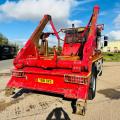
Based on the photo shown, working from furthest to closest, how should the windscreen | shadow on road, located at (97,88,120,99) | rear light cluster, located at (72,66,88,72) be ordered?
1. the windscreen
2. shadow on road, located at (97,88,120,99)
3. rear light cluster, located at (72,66,88,72)

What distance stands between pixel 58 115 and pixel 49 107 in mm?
728

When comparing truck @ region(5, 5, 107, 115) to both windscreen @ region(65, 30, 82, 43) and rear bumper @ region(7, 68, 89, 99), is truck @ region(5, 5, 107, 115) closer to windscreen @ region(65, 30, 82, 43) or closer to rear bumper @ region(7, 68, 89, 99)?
rear bumper @ region(7, 68, 89, 99)

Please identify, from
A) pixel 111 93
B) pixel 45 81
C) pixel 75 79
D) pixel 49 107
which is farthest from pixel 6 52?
pixel 75 79

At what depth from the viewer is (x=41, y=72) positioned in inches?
268

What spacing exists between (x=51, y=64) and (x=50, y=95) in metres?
1.47

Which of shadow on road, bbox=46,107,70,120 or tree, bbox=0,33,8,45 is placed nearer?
shadow on road, bbox=46,107,70,120

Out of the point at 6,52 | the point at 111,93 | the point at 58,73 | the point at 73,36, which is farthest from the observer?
the point at 6,52

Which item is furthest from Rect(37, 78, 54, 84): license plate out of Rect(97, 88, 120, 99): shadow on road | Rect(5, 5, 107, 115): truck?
Rect(97, 88, 120, 99): shadow on road

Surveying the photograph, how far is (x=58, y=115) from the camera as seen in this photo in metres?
5.65

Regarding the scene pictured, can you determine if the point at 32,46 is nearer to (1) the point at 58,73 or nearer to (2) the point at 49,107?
(1) the point at 58,73

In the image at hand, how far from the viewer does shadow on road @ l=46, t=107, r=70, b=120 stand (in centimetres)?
543

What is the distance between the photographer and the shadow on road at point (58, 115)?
5.43 m

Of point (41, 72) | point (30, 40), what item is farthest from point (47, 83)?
point (30, 40)

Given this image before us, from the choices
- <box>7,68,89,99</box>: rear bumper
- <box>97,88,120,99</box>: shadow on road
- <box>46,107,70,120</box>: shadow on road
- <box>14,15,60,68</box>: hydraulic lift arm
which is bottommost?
<box>46,107,70,120</box>: shadow on road
